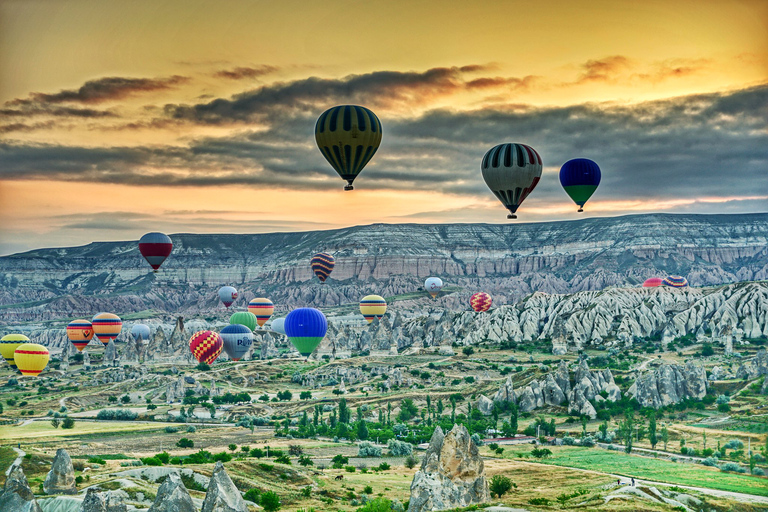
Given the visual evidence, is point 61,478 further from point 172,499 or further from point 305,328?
point 305,328

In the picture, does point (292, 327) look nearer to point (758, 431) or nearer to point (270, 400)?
point (270, 400)

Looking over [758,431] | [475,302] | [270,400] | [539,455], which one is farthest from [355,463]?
[475,302]

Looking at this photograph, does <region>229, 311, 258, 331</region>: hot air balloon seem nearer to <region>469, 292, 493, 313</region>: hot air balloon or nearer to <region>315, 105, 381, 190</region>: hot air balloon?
<region>469, 292, 493, 313</region>: hot air balloon

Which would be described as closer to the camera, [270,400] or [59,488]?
[59,488]

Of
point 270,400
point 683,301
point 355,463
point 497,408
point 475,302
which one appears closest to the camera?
point 355,463

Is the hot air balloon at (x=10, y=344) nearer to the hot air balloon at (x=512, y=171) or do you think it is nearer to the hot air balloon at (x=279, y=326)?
the hot air balloon at (x=279, y=326)

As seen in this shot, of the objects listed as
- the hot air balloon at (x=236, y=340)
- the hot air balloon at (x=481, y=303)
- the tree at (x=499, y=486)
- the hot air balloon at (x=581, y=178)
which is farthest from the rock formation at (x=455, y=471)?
the hot air balloon at (x=481, y=303)
